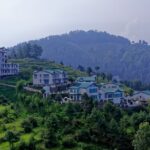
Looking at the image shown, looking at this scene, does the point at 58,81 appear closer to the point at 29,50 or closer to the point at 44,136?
the point at 44,136

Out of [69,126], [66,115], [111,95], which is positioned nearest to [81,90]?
[111,95]

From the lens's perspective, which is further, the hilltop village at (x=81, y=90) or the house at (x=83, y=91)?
the house at (x=83, y=91)

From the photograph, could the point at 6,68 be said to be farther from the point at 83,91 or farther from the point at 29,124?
the point at 29,124

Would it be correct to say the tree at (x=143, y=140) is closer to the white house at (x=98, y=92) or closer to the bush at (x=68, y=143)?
the bush at (x=68, y=143)

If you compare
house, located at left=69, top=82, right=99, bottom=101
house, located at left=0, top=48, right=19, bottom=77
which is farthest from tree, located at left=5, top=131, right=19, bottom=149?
house, located at left=0, top=48, right=19, bottom=77

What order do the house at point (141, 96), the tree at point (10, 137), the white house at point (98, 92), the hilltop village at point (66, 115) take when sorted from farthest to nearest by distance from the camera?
1. the house at point (141, 96)
2. the white house at point (98, 92)
3. the hilltop village at point (66, 115)
4. the tree at point (10, 137)

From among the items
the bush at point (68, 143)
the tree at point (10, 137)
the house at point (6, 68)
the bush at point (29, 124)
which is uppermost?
the house at point (6, 68)

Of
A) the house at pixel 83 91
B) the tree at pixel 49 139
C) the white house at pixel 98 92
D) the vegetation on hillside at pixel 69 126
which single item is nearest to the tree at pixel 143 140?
the vegetation on hillside at pixel 69 126
